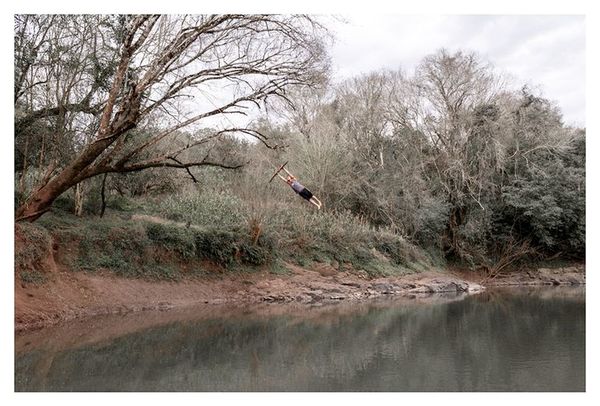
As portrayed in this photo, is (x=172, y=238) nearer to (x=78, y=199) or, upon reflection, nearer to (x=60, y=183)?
(x=78, y=199)

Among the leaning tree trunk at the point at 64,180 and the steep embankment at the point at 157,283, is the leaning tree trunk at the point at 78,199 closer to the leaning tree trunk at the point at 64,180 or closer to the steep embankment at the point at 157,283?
the steep embankment at the point at 157,283

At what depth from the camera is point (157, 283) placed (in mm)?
15938

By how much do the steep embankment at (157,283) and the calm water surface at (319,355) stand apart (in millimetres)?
1162

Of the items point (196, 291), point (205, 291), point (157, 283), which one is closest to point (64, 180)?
point (157, 283)

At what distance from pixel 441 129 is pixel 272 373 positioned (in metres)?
21.3

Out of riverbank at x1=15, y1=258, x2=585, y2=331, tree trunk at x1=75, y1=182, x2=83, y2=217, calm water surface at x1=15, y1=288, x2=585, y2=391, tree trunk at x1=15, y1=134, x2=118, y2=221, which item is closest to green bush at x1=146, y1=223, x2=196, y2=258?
riverbank at x1=15, y1=258, x2=585, y2=331

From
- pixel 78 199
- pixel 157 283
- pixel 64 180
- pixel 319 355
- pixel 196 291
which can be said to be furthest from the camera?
pixel 78 199

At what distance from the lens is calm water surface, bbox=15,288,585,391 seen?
764cm

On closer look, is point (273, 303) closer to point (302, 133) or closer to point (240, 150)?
point (240, 150)

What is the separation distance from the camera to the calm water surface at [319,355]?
7.64 m

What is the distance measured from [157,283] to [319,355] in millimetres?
7597

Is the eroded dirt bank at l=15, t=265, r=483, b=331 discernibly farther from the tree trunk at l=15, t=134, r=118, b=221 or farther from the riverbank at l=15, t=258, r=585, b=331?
the tree trunk at l=15, t=134, r=118, b=221

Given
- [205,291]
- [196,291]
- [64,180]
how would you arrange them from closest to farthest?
1. [64,180]
2. [196,291]
3. [205,291]

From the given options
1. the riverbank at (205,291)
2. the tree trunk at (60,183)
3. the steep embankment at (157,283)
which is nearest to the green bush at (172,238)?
the steep embankment at (157,283)
